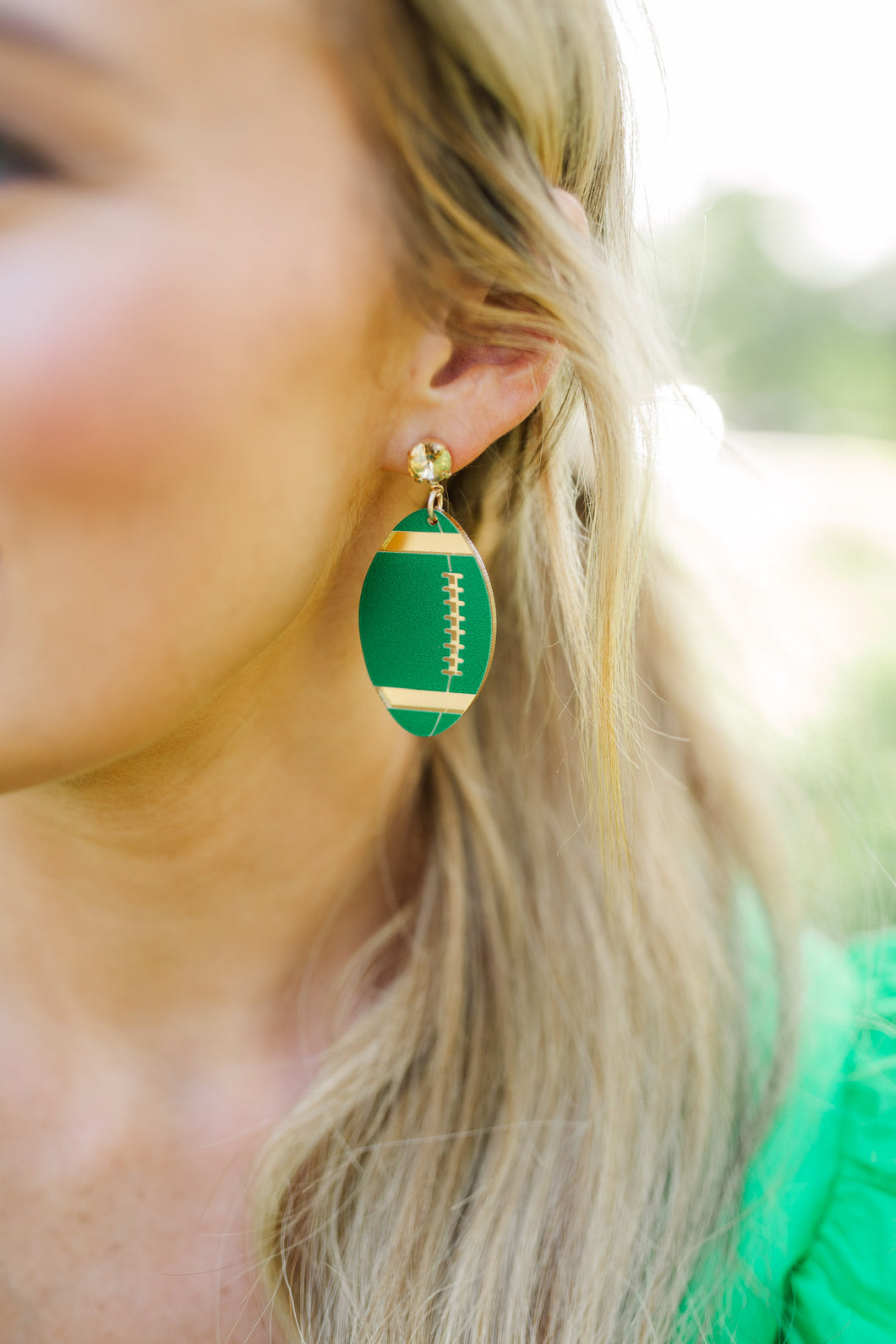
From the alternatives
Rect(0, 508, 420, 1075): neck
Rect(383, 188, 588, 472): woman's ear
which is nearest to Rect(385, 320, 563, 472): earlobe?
Rect(383, 188, 588, 472): woman's ear

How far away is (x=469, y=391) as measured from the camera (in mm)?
1019

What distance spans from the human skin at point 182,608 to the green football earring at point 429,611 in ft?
0.15

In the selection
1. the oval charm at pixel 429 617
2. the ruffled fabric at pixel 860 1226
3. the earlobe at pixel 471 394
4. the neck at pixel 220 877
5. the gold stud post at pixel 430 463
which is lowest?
the ruffled fabric at pixel 860 1226

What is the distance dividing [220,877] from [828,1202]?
69 centimetres

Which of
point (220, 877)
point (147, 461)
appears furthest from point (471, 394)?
point (220, 877)

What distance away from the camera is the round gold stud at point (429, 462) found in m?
1.00

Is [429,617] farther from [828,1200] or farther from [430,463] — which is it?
[828,1200]

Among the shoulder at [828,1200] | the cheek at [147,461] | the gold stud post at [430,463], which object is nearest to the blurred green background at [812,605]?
the shoulder at [828,1200]

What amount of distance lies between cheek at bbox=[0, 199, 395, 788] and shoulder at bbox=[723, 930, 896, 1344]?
0.74 meters

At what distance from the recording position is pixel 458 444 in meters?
1.02

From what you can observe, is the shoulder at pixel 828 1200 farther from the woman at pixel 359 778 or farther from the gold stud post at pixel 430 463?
the gold stud post at pixel 430 463

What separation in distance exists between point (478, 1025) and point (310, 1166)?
0.23m

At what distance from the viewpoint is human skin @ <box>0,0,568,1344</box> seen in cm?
79

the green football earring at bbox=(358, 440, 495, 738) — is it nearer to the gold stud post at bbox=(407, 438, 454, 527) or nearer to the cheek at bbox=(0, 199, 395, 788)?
the gold stud post at bbox=(407, 438, 454, 527)
